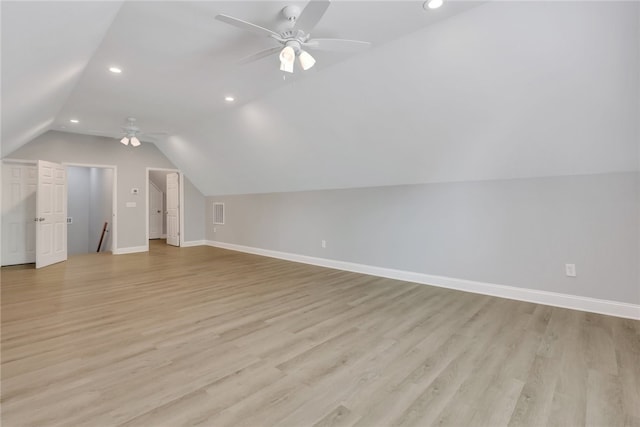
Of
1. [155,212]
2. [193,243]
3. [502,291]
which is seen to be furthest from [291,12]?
[155,212]

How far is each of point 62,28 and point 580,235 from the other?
5.33m

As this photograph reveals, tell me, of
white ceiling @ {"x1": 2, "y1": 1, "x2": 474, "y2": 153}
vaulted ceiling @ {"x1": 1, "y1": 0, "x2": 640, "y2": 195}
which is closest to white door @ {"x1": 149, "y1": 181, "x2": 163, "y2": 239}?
vaulted ceiling @ {"x1": 1, "y1": 0, "x2": 640, "y2": 195}

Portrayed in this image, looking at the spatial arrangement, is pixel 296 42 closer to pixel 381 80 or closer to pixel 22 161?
pixel 381 80

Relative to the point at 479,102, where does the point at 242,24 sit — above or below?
above

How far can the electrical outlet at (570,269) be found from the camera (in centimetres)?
331

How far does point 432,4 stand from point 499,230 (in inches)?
110

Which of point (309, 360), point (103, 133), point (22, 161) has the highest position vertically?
point (103, 133)

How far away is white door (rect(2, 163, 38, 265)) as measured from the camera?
572 cm

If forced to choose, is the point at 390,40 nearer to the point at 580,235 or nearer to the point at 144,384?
the point at 580,235

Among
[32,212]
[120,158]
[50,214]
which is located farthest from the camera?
[120,158]

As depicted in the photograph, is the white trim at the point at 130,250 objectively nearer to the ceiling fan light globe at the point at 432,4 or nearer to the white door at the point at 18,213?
the white door at the point at 18,213

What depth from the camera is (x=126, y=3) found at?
229 centimetres

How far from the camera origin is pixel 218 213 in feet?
27.1

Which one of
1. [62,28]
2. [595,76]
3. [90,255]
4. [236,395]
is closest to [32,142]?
[90,255]
